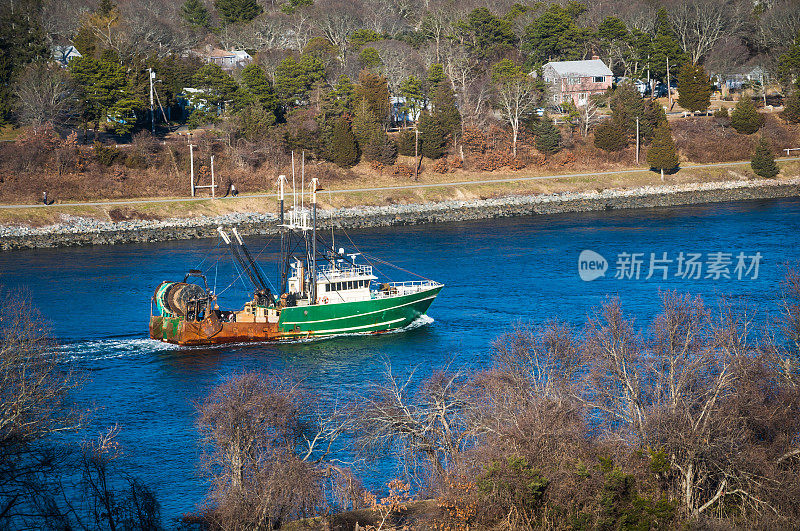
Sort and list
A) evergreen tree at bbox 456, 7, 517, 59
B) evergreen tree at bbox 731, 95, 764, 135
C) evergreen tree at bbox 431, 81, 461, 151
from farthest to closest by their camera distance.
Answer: evergreen tree at bbox 456, 7, 517, 59 < evergreen tree at bbox 731, 95, 764, 135 < evergreen tree at bbox 431, 81, 461, 151

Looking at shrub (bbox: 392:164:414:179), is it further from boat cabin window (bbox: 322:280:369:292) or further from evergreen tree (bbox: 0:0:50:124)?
boat cabin window (bbox: 322:280:369:292)

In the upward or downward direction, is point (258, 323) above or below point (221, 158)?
below

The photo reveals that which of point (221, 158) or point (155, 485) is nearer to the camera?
point (155, 485)

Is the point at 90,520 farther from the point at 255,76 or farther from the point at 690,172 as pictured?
the point at 690,172

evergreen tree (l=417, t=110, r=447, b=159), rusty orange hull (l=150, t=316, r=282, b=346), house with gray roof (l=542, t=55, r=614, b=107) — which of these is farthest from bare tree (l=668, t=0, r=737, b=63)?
rusty orange hull (l=150, t=316, r=282, b=346)

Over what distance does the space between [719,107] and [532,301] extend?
7121cm

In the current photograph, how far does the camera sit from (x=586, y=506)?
22.3 m

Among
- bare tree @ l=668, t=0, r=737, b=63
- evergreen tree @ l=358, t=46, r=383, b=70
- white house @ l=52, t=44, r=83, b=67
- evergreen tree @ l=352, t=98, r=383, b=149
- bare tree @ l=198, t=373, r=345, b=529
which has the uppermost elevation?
bare tree @ l=668, t=0, r=737, b=63

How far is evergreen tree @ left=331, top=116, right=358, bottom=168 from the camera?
9444 cm

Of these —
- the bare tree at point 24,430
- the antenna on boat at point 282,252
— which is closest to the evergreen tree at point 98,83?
the antenna on boat at point 282,252

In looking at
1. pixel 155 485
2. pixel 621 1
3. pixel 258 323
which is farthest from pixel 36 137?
pixel 621 1

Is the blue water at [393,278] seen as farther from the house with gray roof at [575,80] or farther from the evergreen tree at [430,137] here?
the house with gray roof at [575,80]

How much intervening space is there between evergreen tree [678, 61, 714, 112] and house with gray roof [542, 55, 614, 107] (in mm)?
8887

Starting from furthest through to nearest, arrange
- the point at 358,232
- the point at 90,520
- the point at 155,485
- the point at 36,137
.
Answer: the point at 36,137, the point at 358,232, the point at 155,485, the point at 90,520
